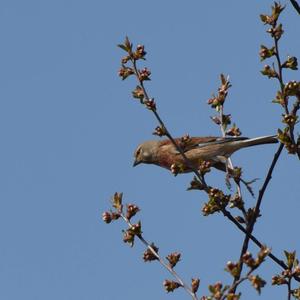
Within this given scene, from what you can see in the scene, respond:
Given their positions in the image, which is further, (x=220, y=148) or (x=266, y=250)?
(x=220, y=148)

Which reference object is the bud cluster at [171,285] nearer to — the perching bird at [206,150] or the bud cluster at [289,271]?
the bud cluster at [289,271]

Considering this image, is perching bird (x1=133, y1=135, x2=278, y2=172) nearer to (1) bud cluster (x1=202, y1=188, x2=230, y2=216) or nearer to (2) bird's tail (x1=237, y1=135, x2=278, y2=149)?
(2) bird's tail (x1=237, y1=135, x2=278, y2=149)

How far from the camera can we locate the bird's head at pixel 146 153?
33.6 feet

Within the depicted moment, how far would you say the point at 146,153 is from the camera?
34.4 ft

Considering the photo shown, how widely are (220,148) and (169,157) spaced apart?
99 cm

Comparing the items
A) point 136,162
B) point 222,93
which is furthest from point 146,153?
point 222,93

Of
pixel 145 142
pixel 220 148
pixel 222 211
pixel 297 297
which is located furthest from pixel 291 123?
pixel 145 142

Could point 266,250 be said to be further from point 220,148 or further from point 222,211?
point 220,148

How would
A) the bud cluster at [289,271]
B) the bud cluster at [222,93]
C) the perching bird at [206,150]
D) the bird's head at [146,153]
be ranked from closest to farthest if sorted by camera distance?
the bud cluster at [289,271] → the bud cluster at [222,93] → the perching bird at [206,150] → the bird's head at [146,153]

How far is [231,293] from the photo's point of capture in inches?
166

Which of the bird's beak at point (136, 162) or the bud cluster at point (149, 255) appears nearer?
the bud cluster at point (149, 255)

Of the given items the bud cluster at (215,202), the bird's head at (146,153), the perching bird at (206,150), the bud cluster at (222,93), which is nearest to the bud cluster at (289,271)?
the bud cluster at (215,202)

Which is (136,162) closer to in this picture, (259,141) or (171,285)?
(259,141)

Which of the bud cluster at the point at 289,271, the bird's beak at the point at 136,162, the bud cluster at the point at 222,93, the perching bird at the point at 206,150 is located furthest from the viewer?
the bird's beak at the point at 136,162
